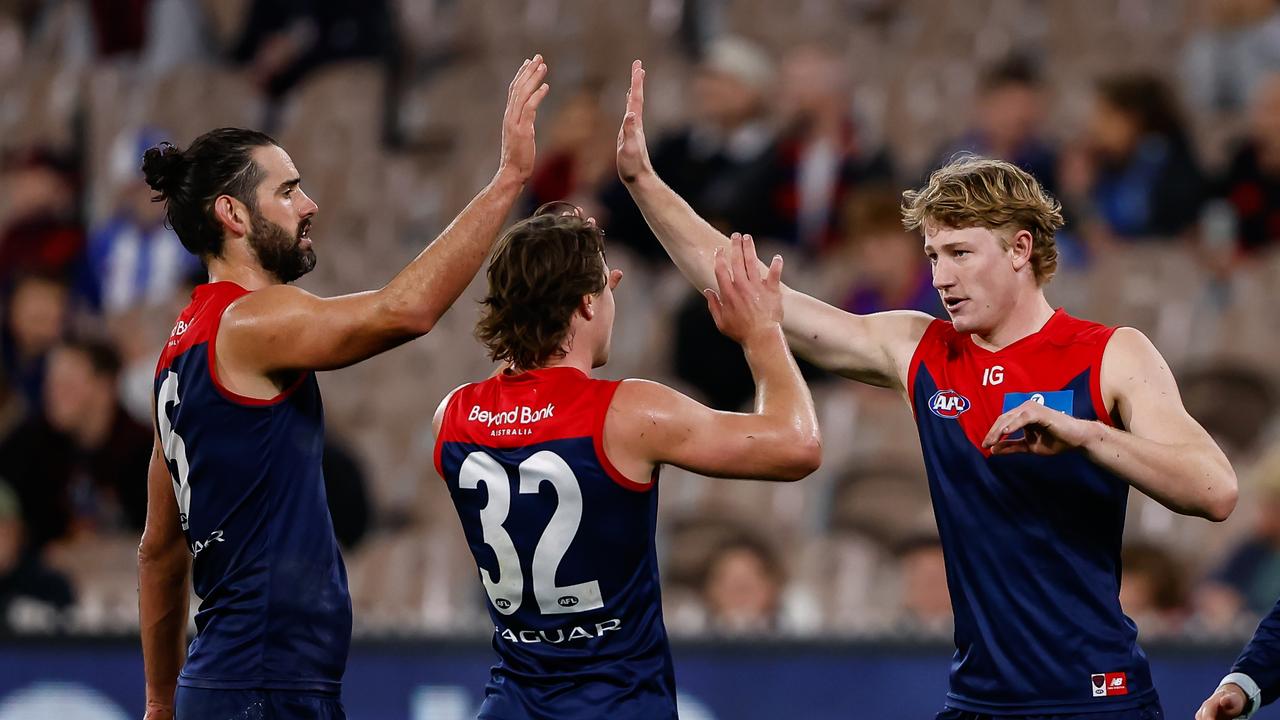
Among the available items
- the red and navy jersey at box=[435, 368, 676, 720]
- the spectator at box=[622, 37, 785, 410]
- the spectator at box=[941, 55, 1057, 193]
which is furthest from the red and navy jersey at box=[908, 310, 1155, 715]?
the spectator at box=[941, 55, 1057, 193]

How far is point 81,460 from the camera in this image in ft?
32.3

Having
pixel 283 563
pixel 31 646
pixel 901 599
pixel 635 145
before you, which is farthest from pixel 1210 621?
pixel 31 646

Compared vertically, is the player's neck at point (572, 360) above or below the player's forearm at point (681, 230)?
below

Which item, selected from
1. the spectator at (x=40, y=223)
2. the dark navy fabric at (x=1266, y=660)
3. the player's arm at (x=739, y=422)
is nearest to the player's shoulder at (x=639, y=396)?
the player's arm at (x=739, y=422)

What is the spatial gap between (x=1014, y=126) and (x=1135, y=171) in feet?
2.55

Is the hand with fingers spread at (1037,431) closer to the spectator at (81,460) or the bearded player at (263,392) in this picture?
the bearded player at (263,392)

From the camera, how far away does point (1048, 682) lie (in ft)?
14.5

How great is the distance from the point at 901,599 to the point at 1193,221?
132 inches

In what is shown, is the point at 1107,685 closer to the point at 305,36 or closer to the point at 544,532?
the point at 544,532

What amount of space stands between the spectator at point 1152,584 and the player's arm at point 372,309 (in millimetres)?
4537

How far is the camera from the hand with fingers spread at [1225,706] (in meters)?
4.72

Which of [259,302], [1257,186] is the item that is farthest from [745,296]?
[1257,186]

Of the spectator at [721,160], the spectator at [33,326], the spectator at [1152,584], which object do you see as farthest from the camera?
the spectator at [33,326]

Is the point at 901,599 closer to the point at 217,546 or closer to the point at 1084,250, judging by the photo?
the point at 1084,250
